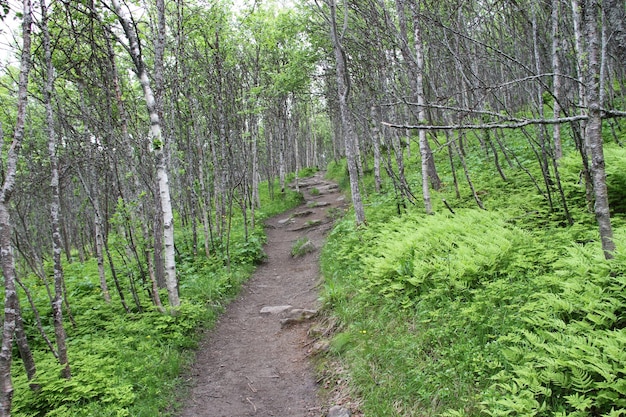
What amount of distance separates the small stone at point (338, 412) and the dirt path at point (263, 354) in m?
0.20

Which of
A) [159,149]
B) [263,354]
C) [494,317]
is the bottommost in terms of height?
[263,354]

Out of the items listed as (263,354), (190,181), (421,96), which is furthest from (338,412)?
(190,181)

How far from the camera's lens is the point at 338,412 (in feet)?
14.1

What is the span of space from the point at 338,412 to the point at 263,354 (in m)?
2.40

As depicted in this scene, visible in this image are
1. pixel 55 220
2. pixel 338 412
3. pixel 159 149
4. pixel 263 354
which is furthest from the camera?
pixel 159 149

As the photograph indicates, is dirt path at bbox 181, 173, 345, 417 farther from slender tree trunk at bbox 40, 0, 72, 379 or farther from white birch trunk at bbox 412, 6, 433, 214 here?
white birch trunk at bbox 412, 6, 433, 214

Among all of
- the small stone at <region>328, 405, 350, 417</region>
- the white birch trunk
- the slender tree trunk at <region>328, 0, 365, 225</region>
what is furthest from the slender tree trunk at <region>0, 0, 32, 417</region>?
the slender tree trunk at <region>328, 0, 365, 225</region>

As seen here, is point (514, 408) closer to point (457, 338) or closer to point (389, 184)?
point (457, 338)

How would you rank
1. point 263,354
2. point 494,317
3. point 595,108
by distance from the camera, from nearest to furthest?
point 595,108
point 494,317
point 263,354

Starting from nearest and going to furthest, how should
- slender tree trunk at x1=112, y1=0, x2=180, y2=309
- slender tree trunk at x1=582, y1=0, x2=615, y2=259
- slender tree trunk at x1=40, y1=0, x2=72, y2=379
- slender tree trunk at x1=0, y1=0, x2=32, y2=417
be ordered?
slender tree trunk at x1=582, y1=0, x2=615, y2=259 < slender tree trunk at x1=0, y1=0, x2=32, y2=417 < slender tree trunk at x1=40, y1=0, x2=72, y2=379 < slender tree trunk at x1=112, y1=0, x2=180, y2=309

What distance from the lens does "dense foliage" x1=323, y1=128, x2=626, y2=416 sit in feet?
9.25

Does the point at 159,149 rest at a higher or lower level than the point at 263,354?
higher

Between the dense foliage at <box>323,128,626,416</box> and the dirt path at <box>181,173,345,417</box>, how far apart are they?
76cm

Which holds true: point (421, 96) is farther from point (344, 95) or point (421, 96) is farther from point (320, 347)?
point (320, 347)
